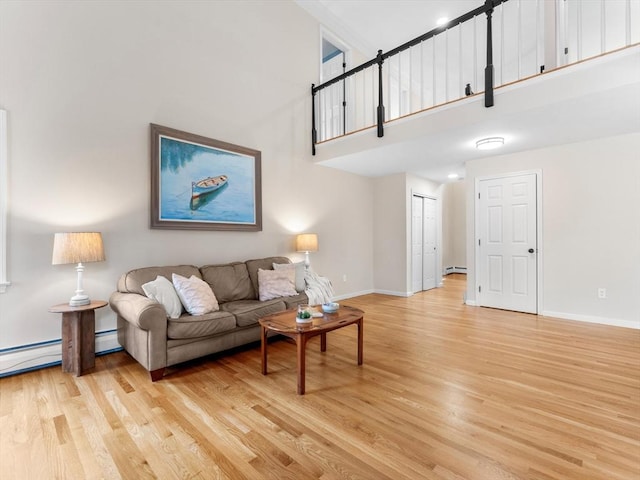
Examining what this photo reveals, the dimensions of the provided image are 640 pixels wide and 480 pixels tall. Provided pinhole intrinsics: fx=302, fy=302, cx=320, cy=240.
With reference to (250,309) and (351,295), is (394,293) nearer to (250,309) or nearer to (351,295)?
(351,295)

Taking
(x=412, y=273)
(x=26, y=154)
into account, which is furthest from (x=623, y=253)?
(x=26, y=154)

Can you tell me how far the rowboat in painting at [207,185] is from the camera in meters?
3.59

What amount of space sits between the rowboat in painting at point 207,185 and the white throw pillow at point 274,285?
116 centimetres

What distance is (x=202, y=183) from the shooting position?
3.66 m

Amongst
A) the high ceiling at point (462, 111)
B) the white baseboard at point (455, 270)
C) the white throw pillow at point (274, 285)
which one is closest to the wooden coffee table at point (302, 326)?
the white throw pillow at point (274, 285)

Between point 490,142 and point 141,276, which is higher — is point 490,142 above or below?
above

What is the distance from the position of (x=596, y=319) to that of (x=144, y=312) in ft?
17.2

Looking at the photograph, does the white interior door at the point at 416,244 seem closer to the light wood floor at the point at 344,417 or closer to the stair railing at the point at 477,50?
the stair railing at the point at 477,50

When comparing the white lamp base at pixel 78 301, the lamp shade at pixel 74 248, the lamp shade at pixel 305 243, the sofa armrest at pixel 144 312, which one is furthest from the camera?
the lamp shade at pixel 305 243

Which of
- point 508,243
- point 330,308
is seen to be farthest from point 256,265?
point 508,243

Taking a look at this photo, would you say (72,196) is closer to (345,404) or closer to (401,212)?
(345,404)

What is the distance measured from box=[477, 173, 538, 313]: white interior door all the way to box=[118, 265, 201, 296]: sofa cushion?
14.5 feet

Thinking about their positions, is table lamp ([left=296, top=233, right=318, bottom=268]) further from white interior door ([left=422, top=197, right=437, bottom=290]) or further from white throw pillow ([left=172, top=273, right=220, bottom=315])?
white interior door ([left=422, top=197, right=437, bottom=290])

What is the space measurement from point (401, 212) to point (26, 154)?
5264 mm
